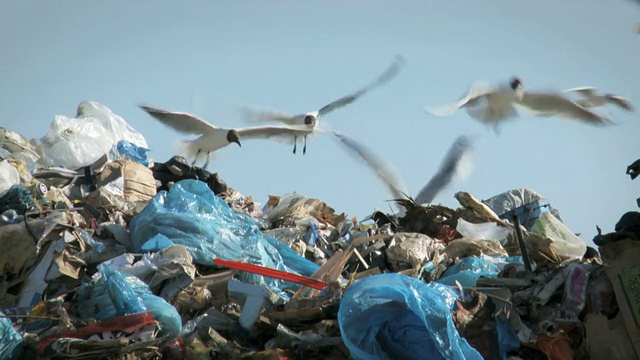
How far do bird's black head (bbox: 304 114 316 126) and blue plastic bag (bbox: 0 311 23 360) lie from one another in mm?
9016

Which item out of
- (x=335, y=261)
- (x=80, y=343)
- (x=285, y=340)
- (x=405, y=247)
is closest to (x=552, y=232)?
(x=405, y=247)

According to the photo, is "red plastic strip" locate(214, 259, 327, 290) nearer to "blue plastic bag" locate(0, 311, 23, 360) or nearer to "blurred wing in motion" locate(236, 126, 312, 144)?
"blue plastic bag" locate(0, 311, 23, 360)

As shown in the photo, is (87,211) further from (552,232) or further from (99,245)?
(552,232)

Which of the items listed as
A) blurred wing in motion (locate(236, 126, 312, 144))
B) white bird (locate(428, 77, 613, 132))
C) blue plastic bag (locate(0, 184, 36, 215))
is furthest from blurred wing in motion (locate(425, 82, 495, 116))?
blue plastic bag (locate(0, 184, 36, 215))

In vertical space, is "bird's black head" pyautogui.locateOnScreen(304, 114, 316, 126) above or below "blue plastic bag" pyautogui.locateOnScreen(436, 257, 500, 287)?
above

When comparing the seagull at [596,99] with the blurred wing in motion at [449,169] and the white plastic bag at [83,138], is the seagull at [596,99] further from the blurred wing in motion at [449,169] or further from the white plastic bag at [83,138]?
the white plastic bag at [83,138]

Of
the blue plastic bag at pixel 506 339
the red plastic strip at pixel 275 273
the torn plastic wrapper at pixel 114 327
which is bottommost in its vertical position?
the torn plastic wrapper at pixel 114 327

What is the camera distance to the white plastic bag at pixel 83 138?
372 inches

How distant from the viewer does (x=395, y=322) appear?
15.5 ft

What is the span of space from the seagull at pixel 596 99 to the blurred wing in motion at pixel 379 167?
2.62 meters

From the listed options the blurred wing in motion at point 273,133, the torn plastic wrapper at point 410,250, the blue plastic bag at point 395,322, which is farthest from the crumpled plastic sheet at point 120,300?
the blurred wing in motion at point 273,133

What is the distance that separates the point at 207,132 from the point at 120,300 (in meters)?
7.88

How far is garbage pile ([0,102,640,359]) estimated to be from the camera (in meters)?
4.71

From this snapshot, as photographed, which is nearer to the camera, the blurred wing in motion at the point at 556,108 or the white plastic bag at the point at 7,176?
the white plastic bag at the point at 7,176
